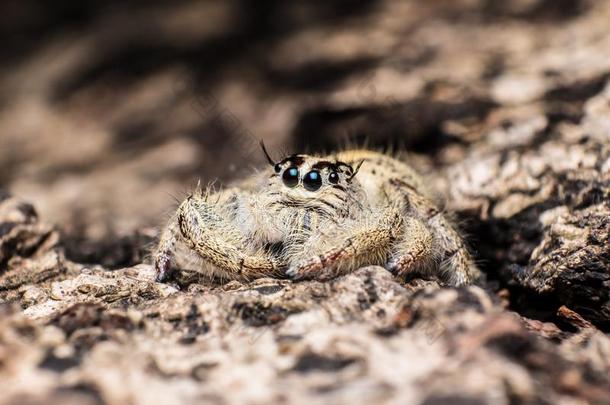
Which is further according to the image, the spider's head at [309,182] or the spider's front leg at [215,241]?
the spider's head at [309,182]

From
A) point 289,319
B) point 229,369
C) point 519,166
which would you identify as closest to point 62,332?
point 229,369

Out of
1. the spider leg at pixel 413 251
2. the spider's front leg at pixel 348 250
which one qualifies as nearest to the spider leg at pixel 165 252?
the spider's front leg at pixel 348 250

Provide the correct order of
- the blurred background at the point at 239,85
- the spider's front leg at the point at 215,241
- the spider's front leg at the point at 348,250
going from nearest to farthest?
1. the spider's front leg at the point at 348,250
2. the spider's front leg at the point at 215,241
3. the blurred background at the point at 239,85

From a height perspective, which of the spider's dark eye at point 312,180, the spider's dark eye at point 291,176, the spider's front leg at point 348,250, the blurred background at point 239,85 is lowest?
the spider's front leg at point 348,250

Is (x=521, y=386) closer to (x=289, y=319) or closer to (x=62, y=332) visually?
(x=289, y=319)

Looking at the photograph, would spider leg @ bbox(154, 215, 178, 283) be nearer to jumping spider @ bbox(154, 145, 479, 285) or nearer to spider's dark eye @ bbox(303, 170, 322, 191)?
jumping spider @ bbox(154, 145, 479, 285)

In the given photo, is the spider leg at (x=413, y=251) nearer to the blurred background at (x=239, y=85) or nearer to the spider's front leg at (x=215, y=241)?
the spider's front leg at (x=215, y=241)

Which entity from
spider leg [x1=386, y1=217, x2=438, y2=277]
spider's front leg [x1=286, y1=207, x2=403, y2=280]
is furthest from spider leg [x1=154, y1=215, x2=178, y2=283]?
spider leg [x1=386, y1=217, x2=438, y2=277]
